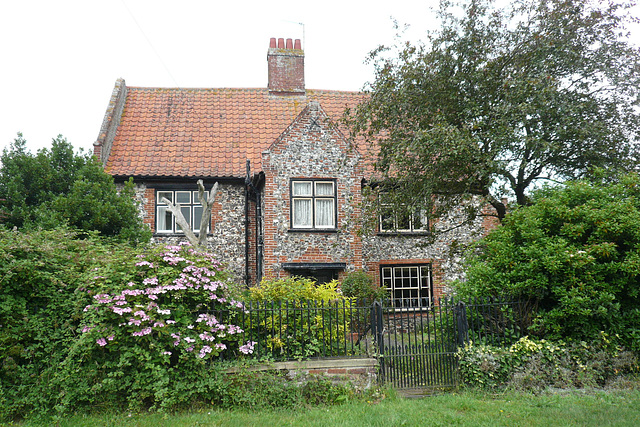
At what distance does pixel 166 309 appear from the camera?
7418mm

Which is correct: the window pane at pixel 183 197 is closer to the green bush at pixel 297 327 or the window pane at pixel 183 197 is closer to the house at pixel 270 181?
the house at pixel 270 181

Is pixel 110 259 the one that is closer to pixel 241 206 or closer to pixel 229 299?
pixel 229 299

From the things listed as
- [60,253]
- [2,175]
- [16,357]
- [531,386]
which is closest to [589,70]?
[531,386]

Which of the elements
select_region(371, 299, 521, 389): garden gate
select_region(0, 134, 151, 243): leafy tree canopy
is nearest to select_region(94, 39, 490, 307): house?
select_region(0, 134, 151, 243): leafy tree canopy

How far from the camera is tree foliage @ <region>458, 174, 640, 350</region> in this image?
8.25 meters

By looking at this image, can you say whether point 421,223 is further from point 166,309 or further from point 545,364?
point 166,309

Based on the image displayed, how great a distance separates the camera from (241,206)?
57.2 ft

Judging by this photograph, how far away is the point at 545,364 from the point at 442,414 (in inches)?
98.0

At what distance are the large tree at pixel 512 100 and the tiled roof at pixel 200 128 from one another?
757 centimetres

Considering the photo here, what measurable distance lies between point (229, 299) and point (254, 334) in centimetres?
80

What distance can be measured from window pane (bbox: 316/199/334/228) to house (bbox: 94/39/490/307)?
0.11ft

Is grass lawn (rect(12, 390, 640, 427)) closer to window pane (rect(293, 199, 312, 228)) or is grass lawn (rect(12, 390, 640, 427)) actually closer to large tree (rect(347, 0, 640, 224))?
large tree (rect(347, 0, 640, 224))

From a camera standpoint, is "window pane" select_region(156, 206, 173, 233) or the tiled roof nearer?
"window pane" select_region(156, 206, 173, 233)

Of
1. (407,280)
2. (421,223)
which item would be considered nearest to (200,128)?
(421,223)
